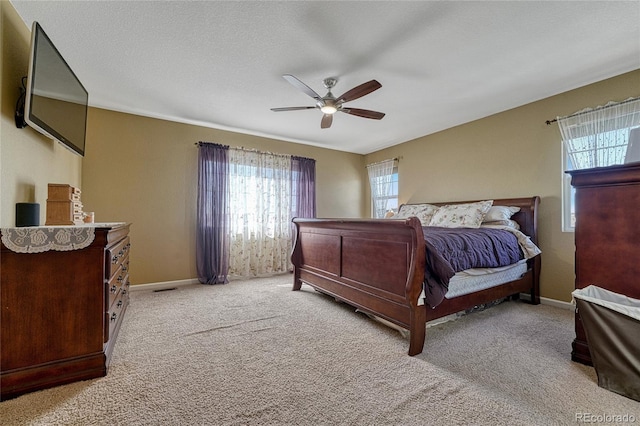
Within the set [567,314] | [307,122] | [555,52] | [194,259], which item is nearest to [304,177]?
[307,122]

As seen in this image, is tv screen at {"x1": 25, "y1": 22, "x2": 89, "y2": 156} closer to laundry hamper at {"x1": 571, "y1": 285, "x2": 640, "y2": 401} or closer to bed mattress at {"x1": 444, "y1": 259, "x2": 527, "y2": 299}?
bed mattress at {"x1": 444, "y1": 259, "x2": 527, "y2": 299}

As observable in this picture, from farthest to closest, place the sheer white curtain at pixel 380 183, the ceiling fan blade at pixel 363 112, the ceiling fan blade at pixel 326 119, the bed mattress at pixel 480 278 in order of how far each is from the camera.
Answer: the sheer white curtain at pixel 380 183
the ceiling fan blade at pixel 326 119
the ceiling fan blade at pixel 363 112
the bed mattress at pixel 480 278

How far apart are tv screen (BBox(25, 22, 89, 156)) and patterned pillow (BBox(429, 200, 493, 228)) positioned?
4.05 metres

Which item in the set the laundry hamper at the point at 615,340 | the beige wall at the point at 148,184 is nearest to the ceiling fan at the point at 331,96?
the beige wall at the point at 148,184

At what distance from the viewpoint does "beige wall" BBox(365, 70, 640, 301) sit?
2912mm

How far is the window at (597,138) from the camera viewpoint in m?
2.52

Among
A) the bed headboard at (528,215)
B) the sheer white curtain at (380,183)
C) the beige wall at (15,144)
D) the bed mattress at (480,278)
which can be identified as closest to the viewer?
the beige wall at (15,144)

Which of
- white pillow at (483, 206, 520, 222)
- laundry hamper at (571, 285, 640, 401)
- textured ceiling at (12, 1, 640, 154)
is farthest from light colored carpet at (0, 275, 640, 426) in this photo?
textured ceiling at (12, 1, 640, 154)

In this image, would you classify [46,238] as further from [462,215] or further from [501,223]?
[501,223]

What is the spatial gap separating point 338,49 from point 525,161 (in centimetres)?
277

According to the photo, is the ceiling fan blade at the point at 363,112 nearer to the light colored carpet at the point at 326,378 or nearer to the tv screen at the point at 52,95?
the light colored carpet at the point at 326,378

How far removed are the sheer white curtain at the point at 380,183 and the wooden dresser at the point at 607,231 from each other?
354 centimetres

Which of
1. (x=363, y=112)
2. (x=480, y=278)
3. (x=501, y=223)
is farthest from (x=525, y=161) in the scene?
(x=363, y=112)

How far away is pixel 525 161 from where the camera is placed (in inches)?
129
